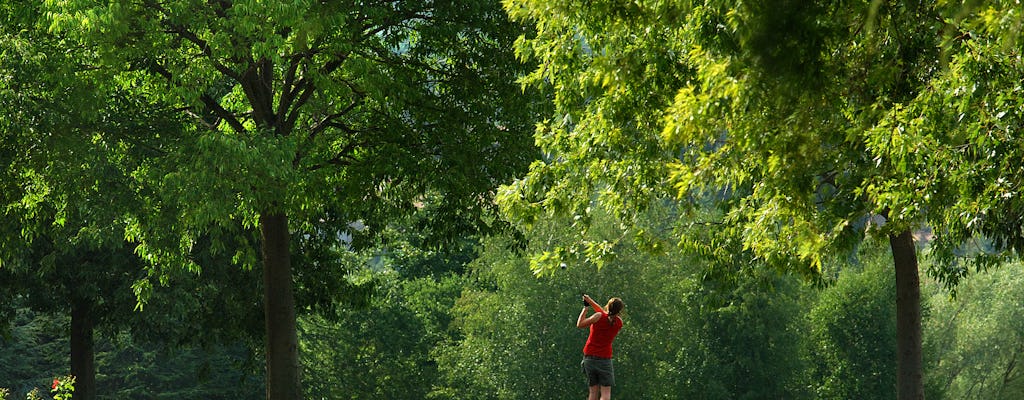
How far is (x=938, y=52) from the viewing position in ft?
37.5

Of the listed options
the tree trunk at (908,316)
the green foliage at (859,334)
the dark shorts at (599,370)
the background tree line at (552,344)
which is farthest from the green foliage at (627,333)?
the dark shorts at (599,370)

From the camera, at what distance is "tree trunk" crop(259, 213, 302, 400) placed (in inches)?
765

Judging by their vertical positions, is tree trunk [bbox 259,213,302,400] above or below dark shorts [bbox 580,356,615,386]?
above

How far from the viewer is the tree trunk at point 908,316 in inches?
669

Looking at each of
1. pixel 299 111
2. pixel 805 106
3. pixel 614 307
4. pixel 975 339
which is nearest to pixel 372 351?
pixel 299 111

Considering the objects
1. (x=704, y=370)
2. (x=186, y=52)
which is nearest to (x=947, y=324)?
(x=704, y=370)

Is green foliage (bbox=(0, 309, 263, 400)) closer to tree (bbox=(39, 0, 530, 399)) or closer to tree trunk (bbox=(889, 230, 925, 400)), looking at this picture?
tree (bbox=(39, 0, 530, 399))

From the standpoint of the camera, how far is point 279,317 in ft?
63.8

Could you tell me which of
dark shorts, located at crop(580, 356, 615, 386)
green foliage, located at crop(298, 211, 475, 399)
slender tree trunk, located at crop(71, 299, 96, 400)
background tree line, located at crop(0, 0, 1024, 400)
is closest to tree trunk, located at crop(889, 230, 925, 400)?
background tree line, located at crop(0, 0, 1024, 400)

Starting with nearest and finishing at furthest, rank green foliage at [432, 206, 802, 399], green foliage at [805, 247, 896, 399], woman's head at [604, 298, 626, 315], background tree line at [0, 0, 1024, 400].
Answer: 1. background tree line at [0, 0, 1024, 400]
2. woman's head at [604, 298, 626, 315]
3. green foliage at [432, 206, 802, 399]
4. green foliage at [805, 247, 896, 399]

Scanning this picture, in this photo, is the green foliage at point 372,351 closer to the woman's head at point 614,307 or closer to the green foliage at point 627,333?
Answer: the green foliage at point 627,333

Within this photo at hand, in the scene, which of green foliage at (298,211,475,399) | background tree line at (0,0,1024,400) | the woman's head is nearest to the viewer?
background tree line at (0,0,1024,400)

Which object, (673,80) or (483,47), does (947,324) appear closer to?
(483,47)

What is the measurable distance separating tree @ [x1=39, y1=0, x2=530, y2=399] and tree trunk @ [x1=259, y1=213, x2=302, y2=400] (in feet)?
0.07
